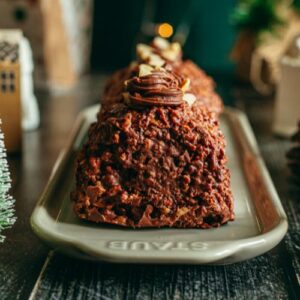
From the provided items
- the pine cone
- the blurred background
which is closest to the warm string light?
the blurred background

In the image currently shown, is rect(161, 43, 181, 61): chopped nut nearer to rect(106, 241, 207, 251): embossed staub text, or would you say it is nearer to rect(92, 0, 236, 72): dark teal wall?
rect(106, 241, 207, 251): embossed staub text

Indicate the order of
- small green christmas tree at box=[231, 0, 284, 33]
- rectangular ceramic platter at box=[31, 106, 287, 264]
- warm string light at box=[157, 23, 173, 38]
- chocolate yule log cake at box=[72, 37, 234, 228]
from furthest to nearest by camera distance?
warm string light at box=[157, 23, 173, 38]
small green christmas tree at box=[231, 0, 284, 33]
chocolate yule log cake at box=[72, 37, 234, 228]
rectangular ceramic platter at box=[31, 106, 287, 264]

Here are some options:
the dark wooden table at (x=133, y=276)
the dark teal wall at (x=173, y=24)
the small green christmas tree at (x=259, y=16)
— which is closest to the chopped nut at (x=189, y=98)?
the dark wooden table at (x=133, y=276)

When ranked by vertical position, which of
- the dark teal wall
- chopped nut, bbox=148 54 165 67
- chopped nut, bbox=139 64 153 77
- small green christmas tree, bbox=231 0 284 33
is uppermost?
chopped nut, bbox=139 64 153 77

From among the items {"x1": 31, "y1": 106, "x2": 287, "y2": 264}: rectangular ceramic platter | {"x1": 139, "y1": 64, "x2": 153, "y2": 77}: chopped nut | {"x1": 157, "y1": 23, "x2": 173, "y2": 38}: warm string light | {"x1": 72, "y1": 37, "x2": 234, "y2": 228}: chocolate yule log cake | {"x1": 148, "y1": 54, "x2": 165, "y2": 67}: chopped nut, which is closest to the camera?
{"x1": 31, "y1": 106, "x2": 287, "y2": 264}: rectangular ceramic platter

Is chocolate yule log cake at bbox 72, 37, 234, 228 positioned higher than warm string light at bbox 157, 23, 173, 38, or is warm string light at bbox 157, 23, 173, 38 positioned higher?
chocolate yule log cake at bbox 72, 37, 234, 228

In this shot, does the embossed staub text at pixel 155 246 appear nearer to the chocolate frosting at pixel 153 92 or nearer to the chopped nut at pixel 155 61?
the chocolate frosting at pixel 153 92

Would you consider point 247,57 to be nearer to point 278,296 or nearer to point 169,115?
point 169,115
